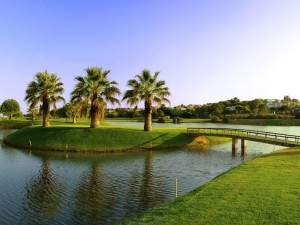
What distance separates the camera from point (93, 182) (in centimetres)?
2975

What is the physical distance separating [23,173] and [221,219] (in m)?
27.4

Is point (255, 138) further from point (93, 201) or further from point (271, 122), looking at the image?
point (271, 122)

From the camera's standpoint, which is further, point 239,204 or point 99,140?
point 99,140

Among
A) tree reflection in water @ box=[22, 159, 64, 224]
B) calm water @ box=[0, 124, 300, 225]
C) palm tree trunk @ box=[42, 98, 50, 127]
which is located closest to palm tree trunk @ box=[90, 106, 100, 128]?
calm water @ box=[0, 124, 300, 225]

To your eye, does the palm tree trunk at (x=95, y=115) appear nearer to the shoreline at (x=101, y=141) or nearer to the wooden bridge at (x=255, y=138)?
the shoreline at (x=101, y=141)

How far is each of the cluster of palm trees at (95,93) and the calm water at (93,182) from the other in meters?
14.2

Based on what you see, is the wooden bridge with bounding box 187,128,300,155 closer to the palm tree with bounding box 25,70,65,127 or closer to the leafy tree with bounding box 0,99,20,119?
the palm tree with bounding box 25,70,65,127

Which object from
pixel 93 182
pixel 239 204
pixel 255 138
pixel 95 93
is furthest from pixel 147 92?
pixel 239 204

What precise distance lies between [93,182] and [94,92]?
32.0 meters

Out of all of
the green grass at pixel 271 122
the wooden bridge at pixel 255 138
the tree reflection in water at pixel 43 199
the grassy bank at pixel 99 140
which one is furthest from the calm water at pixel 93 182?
the green grass at pixel 271 122

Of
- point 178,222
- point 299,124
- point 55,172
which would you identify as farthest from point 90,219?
point 299,124

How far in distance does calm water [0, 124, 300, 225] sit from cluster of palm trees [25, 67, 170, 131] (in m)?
14.2

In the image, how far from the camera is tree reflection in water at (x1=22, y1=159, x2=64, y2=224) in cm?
2001

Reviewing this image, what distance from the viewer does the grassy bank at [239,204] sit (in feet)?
46.5
